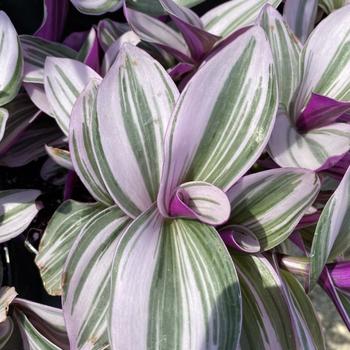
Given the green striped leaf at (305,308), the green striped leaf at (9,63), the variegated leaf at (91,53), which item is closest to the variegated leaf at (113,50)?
the variegated leaf at (91,53)

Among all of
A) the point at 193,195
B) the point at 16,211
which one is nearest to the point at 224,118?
the point at 193,195

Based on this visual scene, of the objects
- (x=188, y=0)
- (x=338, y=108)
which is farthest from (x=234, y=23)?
(x=338, y=108)

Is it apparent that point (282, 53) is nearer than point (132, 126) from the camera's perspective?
No

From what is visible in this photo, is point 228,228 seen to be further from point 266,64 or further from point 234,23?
point 234,23

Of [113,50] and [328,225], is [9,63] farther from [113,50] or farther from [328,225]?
[328,225]

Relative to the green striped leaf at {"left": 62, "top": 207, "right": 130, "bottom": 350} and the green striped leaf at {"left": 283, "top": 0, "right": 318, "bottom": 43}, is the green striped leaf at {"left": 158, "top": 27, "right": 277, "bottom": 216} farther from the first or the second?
the green striped leaf at {"left": 283, "top": 0, "right": 318, "bottom": 43}

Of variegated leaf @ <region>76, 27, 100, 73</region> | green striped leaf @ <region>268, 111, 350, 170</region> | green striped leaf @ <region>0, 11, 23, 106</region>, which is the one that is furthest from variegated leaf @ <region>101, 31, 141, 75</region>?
green striped leaf @ <region>268, 111, 350, 170</region>
